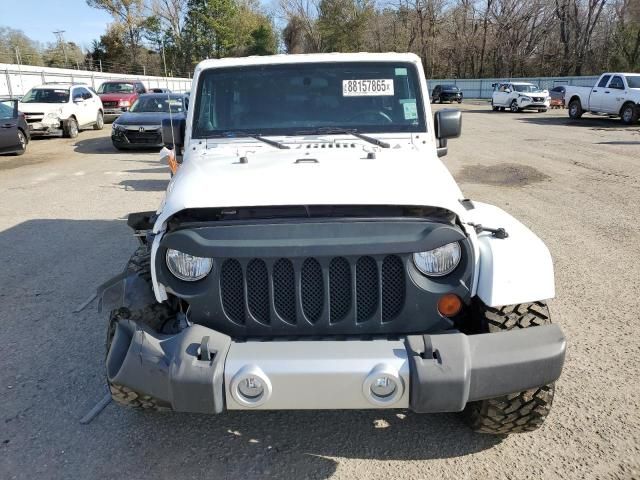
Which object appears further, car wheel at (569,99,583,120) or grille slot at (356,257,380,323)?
car wheel at (569,99,583,120)

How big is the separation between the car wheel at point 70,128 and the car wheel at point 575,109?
1974 centimetres

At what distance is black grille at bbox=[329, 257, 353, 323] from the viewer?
2.43m

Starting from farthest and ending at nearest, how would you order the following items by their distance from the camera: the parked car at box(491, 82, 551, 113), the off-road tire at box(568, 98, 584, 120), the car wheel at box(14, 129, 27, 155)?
the parked car at box(491, 82, 551, 113)
the off-road tire at box(568, 98, 584, 120)
the car wheel at box(14, 129, 27, 155)

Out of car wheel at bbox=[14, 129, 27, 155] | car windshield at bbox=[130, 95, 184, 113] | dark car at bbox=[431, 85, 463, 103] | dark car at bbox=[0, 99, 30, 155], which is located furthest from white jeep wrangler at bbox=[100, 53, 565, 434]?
dark car at bbox=[431, 85, 463, 103]

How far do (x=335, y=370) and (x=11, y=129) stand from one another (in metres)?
14.2

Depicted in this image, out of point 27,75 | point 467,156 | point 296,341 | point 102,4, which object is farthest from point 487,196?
point 102,4

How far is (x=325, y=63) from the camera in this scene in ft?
12.7

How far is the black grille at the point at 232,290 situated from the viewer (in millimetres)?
2443

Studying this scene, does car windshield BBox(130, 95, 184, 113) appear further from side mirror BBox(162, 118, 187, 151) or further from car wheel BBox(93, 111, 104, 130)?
side mirror BBox(162, 118, 187, 151)

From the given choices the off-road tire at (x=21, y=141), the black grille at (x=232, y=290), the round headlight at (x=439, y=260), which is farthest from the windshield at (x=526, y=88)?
the black grille at (x=232, y=290)

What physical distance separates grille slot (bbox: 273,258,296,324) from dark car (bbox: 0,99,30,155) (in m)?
13.6

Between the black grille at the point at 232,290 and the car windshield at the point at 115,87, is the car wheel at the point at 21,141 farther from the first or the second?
the black grille at the point at 232,290

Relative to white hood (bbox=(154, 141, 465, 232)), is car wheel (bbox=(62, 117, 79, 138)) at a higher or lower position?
lower

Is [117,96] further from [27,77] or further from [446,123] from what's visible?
[446,123]
